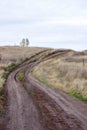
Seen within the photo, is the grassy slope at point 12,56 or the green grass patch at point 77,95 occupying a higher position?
the grassy slope at point 12,56

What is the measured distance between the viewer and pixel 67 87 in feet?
114

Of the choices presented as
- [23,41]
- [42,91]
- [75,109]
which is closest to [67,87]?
[42,91]

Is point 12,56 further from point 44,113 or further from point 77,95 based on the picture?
point 44,113

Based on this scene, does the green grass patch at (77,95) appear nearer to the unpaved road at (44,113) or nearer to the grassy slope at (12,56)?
the unpaved road at (44,113)

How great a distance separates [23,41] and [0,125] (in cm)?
16324

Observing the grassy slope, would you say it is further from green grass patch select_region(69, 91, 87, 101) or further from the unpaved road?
the unpaved road

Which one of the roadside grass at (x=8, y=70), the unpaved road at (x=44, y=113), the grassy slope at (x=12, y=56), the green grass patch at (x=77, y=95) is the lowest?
the unpaved road at (x=44, y=113)

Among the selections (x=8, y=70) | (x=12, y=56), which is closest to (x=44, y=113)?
(x=8, y=70)

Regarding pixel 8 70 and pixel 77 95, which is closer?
pixel 77 95

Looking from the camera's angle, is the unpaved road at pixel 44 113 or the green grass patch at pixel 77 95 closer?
the unpaved road at pixel 44 113

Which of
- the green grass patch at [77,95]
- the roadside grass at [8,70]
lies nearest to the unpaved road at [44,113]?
the green grass patch at [77,95]

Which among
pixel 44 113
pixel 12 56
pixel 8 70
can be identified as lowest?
pixel 44 113

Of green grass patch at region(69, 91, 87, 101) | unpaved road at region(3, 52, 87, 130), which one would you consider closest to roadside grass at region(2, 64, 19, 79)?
green grass patch at region(69, 91, 87, 101)

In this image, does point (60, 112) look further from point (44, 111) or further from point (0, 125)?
point (0, 125)
